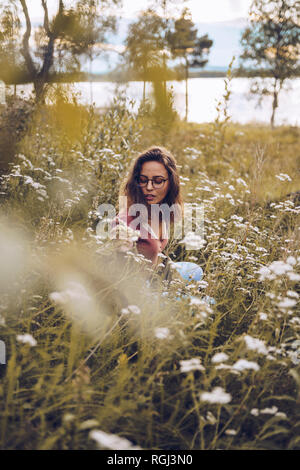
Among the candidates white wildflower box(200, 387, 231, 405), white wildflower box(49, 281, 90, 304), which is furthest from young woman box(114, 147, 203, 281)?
white wildflower box(200, 387, 231, 405)

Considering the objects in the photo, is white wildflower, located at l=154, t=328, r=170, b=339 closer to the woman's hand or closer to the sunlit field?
the sunlit field

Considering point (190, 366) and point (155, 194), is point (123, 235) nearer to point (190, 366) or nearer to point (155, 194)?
point (190, 366)

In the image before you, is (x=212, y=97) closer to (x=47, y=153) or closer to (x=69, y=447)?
(x=47, y=153)

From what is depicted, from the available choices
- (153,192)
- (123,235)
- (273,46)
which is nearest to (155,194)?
(153,192)

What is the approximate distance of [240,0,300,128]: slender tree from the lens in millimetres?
17828

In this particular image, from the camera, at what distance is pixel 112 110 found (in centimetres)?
450

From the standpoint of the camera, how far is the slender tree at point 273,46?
1783cm

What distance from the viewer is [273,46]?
19.1 metres

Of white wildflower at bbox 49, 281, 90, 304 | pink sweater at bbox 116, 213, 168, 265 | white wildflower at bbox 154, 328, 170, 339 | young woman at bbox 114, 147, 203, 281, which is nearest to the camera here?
white wildflower at bbox 49, 281, 90, 304

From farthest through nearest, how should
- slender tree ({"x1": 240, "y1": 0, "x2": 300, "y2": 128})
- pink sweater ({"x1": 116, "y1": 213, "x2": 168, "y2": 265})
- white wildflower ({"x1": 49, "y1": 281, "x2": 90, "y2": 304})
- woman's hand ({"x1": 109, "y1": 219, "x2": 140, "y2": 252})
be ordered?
slender tree ({"x1": 240, "y1": 0, "x2": 300, "y2": 128}) → pink sweater ({"x1": 116, "y1": 213, "x2": 168, "y2": 265}) → woman's hand ({"x1": 109, "y1": 219, "x2": 140, "y2": 252}) → white wildflower ({"x1": 49, "y1": 281, "x2": 90, "y2": 304})

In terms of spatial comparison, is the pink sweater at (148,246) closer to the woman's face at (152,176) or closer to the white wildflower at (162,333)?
the woman's face at (152,176)

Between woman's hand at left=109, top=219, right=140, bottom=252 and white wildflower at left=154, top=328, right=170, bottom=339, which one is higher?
woman's hand at left=109, top=219, right=140, bottom=252

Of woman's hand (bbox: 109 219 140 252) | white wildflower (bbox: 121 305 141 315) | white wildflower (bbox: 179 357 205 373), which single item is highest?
woman's hand (bbox: 109 219 140 252)

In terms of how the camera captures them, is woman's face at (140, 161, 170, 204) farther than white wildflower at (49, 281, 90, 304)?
Yes
